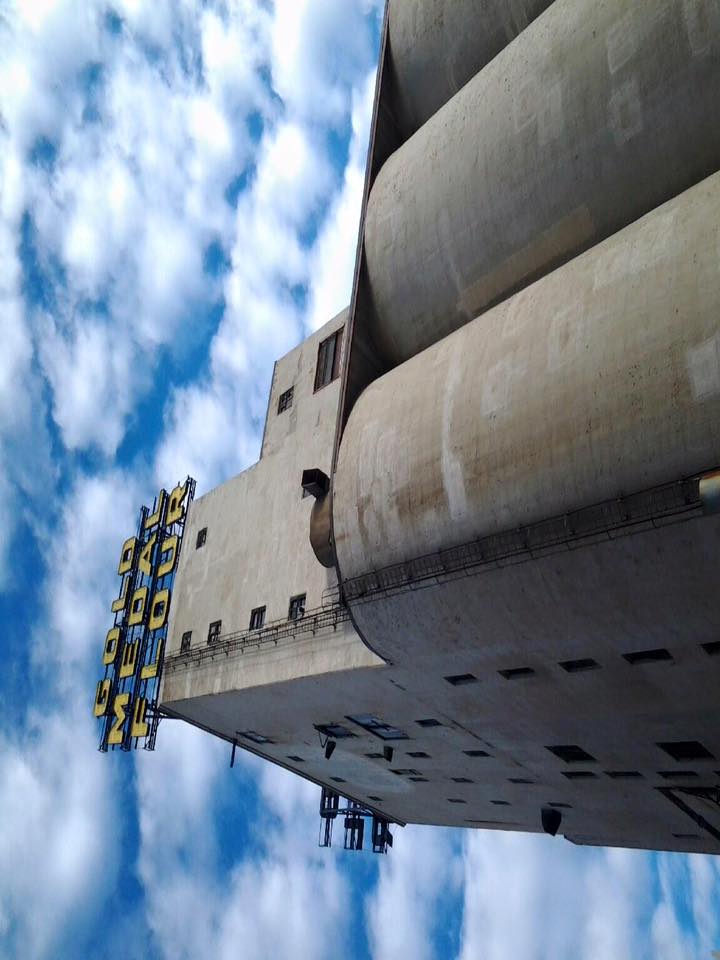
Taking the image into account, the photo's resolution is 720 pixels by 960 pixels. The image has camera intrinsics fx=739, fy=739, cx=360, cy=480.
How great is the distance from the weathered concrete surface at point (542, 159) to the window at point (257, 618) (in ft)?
35.9

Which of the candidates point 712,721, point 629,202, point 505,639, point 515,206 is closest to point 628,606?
point 505,639

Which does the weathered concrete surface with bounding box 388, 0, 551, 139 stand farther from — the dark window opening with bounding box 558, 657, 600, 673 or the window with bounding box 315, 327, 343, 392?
the dark window opening with bounding box 558, 657, 600, 673

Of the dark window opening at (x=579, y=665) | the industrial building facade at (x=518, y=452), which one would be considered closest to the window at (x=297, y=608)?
the industrial building facade at (x=518, y=452)

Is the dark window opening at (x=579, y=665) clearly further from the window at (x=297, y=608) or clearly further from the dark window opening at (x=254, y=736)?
the dark window opening at (x=254, y=736)

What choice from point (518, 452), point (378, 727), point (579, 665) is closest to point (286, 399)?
point (378, 727)

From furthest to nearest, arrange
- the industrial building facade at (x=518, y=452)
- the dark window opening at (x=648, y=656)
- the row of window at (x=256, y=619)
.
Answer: the row of window at (x=256, y=619) → the dark window opening at (x=648, y=656) → the industrial building facade at (x=518, y=452)

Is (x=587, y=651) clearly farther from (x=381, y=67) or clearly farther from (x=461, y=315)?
(x=381, y=67)

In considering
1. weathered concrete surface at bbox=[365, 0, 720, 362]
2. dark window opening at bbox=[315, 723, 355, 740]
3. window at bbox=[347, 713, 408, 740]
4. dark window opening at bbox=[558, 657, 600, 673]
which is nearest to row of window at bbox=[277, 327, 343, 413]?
weathered concrete surface at bbox=[365, 0, 720, 362]

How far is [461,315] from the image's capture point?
2200 centimetres

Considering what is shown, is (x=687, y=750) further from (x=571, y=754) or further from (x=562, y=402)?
(x=562, y=402)

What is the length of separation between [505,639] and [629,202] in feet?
35.4

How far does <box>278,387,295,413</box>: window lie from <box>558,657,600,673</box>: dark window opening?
1793 centimetres

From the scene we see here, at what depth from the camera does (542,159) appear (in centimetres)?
1862

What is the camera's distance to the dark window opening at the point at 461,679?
68.1 feet
